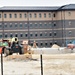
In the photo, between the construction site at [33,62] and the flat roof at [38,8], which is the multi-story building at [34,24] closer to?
the flat roof at [38,8]

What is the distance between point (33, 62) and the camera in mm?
31062

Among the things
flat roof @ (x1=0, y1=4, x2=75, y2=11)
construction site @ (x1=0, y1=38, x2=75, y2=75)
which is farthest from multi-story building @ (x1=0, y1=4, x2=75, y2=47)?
construction site @ (x1=0, y1=38, x2=75, y2=75)

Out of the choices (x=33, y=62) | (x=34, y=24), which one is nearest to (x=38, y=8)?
(x=34, y=24)

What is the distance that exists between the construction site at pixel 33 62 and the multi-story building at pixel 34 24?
1769 centimetres

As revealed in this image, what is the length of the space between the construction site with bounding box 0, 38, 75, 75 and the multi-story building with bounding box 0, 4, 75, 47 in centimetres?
1769

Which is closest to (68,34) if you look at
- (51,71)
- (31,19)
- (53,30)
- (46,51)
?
(53,30)

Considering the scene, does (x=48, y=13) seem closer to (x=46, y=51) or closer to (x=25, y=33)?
(x=25, y=33)

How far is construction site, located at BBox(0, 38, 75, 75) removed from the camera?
2333 cm

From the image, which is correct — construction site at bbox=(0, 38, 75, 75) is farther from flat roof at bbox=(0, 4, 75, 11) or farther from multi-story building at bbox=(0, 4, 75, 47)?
flat roof at bbox=(0, 4, 75, 11)

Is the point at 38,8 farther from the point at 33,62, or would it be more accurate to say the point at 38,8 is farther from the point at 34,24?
the point at 33,62

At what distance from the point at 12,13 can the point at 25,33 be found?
15.7 feet

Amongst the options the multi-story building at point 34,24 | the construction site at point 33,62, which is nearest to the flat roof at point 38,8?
the multi-story building at point 34,24

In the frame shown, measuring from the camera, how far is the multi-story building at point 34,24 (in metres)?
66.0

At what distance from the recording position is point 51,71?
23.7 m
